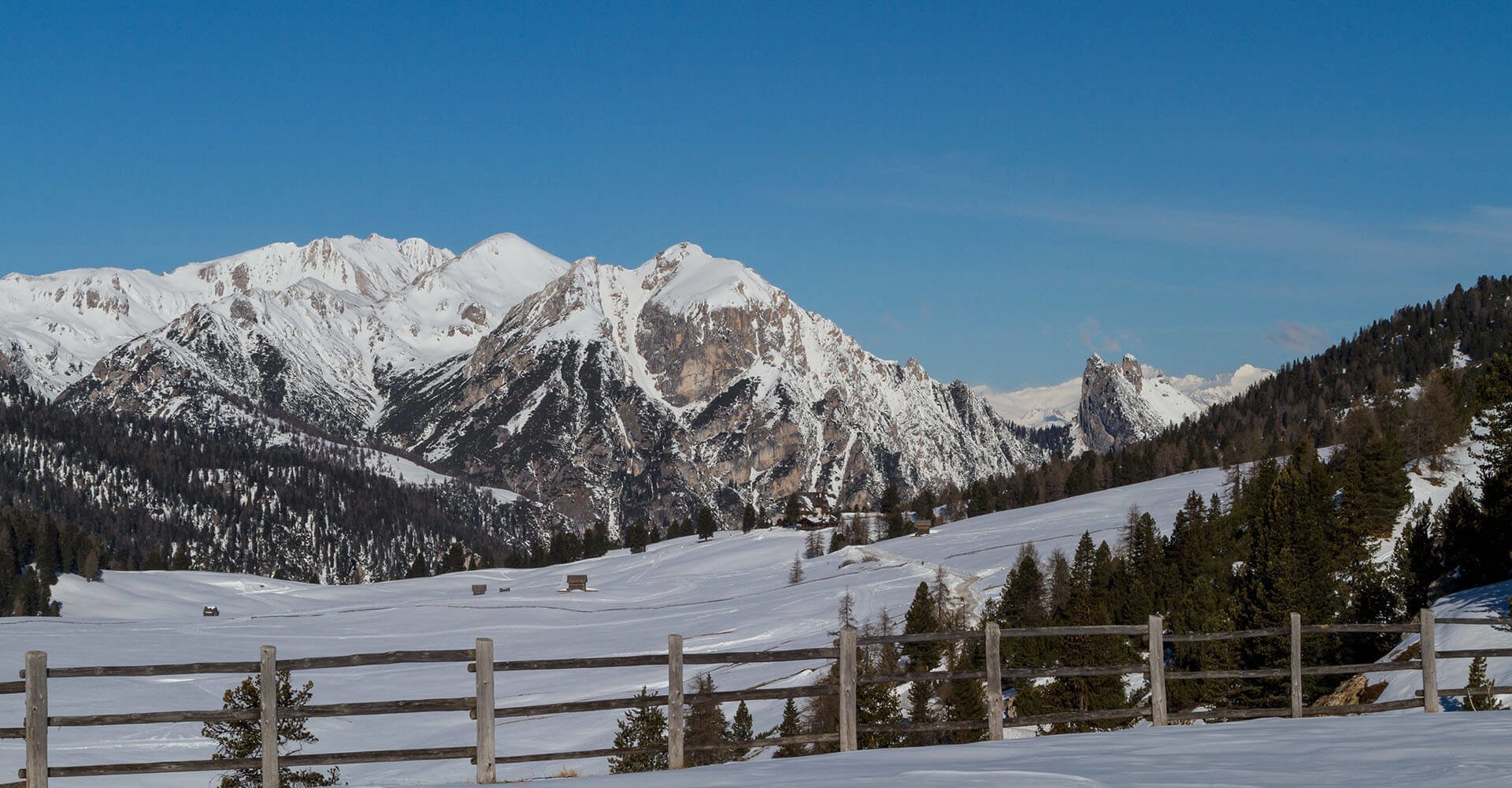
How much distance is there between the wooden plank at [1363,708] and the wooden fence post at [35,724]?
20.0 m

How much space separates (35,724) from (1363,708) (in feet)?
68.7

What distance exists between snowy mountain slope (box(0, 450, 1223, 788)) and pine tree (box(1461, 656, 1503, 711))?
18.5 metres

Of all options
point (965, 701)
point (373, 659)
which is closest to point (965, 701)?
point (965, 701)

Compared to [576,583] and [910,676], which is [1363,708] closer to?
[910,676]

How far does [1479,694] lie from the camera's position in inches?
1050

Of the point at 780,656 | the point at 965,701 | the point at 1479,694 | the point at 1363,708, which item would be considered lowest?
the point at 965,701

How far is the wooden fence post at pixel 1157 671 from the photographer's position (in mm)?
21766

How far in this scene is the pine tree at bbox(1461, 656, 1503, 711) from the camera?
24.6 metres

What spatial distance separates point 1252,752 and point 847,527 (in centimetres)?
17640

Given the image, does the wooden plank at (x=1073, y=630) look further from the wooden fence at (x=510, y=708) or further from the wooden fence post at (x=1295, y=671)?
the wooden fence post at (x=1295, y=671)

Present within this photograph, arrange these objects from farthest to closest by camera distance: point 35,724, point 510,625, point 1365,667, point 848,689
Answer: point 510,625 → point 1365,667 → point 848,689 → point 35,724

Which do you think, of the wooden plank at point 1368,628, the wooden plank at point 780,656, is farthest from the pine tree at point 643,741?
the wooden plank at point 1368,628

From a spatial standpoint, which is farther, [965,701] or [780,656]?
[965,701]

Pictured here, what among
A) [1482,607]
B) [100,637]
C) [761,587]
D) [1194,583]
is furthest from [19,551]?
[1482,607]
